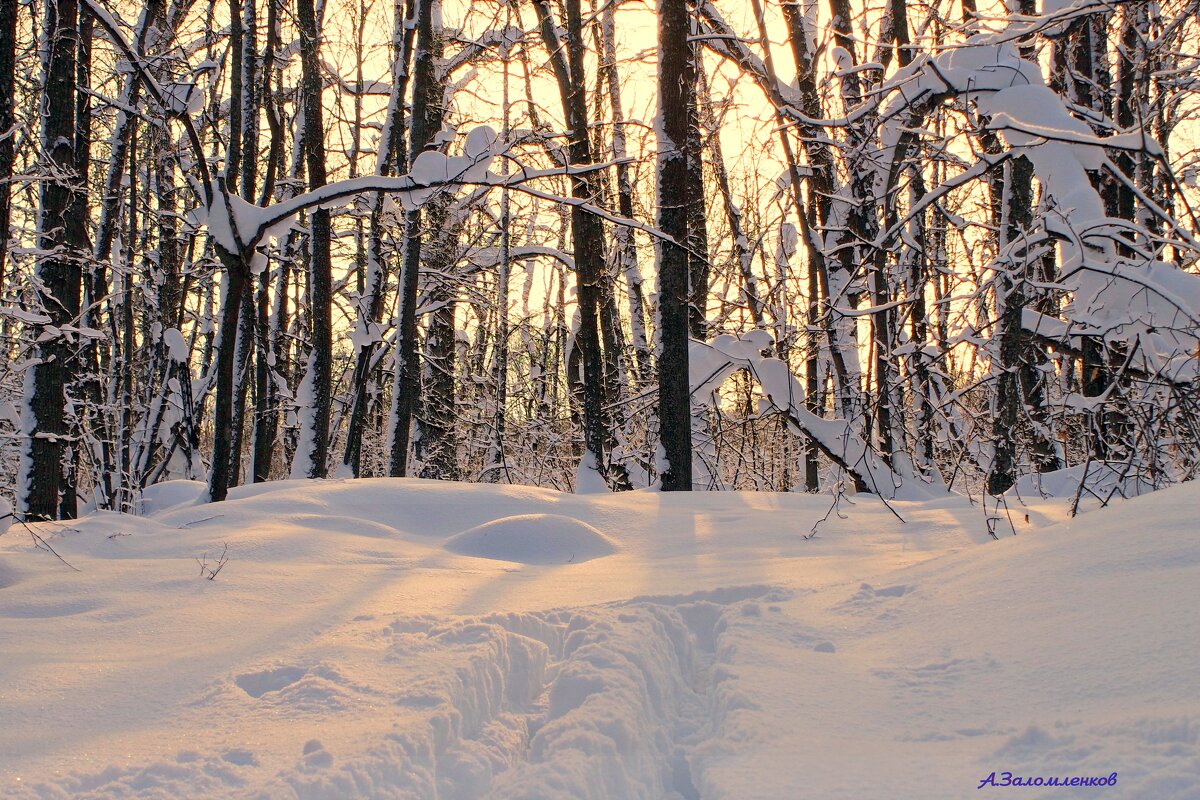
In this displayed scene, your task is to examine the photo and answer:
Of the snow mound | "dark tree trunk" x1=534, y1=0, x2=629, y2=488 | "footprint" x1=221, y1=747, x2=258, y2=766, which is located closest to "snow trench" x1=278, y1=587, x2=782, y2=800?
"footprint" x1=221, y1=747, x2=258, y2=766

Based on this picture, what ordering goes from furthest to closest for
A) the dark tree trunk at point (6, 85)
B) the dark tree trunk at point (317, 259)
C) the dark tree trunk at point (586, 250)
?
the dark tree trunk at point (586, 250), the dark tree trunk at point (317, 259), the dark tree trunk at point (6, 85)

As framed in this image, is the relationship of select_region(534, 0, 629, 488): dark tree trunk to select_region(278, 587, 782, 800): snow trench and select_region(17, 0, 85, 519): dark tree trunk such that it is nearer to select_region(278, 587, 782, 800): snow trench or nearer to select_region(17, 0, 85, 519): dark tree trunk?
select_region(17, 0, 85, 519): dark tree trunk

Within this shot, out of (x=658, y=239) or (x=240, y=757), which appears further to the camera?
(x=658, y=239)

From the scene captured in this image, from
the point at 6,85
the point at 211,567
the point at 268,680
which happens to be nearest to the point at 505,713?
the point at 268,680

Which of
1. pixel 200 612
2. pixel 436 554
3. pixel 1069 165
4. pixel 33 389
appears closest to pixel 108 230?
pixel 33 389

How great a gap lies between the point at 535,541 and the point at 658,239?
144 inches

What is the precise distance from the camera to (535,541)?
17.3 ft

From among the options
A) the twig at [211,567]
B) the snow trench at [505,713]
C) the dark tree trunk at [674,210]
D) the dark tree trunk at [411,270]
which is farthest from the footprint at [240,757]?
the dark tree trunk at [411,270]

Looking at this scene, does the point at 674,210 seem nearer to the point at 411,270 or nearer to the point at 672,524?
the point at 672,524

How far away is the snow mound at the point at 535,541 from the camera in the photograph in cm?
519

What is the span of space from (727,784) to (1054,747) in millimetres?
737

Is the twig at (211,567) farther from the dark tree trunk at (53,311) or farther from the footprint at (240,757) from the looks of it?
the dark tree trunk at (53,311)

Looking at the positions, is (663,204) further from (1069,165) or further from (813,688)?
(813,688)

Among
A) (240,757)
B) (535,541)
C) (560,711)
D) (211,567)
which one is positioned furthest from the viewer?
(535,541)
